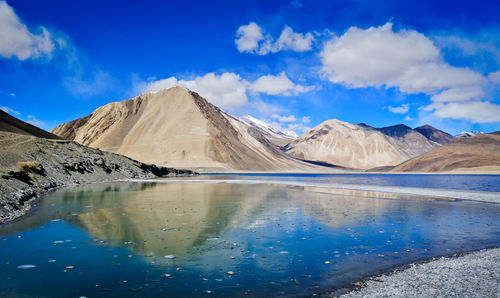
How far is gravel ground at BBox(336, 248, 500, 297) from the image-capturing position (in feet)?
23.6

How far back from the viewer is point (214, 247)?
37.0ft

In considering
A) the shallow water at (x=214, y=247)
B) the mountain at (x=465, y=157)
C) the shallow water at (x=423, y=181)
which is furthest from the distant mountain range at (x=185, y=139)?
the shallow water at (x=214, y=247)

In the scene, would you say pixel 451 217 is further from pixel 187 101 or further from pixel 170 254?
pixel 187 101

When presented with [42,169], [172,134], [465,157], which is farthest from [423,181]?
[172,134]

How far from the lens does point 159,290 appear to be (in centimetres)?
744

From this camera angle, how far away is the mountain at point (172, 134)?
427ft

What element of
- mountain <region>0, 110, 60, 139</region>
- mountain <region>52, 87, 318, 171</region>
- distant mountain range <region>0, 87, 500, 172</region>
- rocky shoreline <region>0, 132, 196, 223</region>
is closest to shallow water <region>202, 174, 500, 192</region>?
rocky shoreline <region>0, 132, 196, 223</region>

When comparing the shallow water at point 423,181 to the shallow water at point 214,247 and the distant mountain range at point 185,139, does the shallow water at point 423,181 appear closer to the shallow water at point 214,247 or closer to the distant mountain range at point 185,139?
the shallow water at point 214,247

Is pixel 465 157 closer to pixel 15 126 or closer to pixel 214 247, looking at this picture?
pixel 15 126

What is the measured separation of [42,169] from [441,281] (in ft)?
121

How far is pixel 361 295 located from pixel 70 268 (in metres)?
7.46

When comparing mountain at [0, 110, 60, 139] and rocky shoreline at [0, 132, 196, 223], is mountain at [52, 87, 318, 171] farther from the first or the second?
rocky shoreline at [0, 132, 196, 223]

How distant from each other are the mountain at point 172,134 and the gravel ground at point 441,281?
373ft

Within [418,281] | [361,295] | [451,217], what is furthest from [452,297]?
[451,217]
